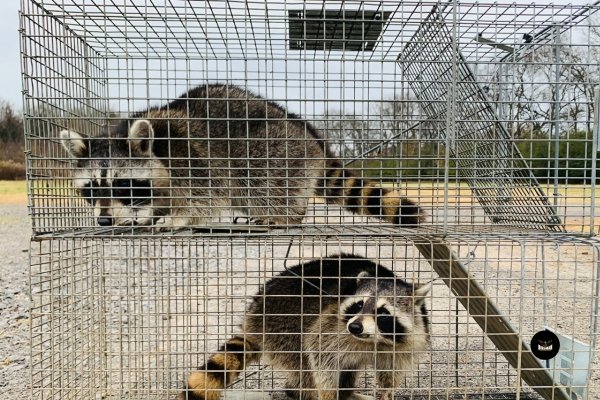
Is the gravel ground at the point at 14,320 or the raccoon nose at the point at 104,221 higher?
the raccoon nose at the point at 104,221

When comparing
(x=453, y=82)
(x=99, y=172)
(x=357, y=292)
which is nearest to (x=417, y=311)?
(x=357, y=292)

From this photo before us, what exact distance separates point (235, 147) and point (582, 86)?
2133mm

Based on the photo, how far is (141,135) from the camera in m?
3.35

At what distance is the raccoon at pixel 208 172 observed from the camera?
311cm

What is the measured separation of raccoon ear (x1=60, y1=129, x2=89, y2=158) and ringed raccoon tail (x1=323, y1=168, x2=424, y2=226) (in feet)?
4.87

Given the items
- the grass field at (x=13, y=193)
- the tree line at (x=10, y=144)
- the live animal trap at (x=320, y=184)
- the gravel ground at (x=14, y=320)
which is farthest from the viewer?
the tree line at (x=10, y=144)

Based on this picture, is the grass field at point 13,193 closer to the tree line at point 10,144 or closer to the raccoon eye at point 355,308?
the tree line at point 10,144

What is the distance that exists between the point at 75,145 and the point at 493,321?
8.88 feet

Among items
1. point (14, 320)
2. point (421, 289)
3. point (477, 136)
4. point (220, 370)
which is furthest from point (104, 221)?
point (14, 320)

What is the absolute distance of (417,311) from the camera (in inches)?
134

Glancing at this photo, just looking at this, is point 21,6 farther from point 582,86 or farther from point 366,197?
point 582,86

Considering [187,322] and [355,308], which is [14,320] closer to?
[187,322]

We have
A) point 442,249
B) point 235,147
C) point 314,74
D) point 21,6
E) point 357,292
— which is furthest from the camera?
point 235,147

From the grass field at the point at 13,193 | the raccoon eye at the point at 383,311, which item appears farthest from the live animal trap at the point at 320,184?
the grass field at the point at 13,193
